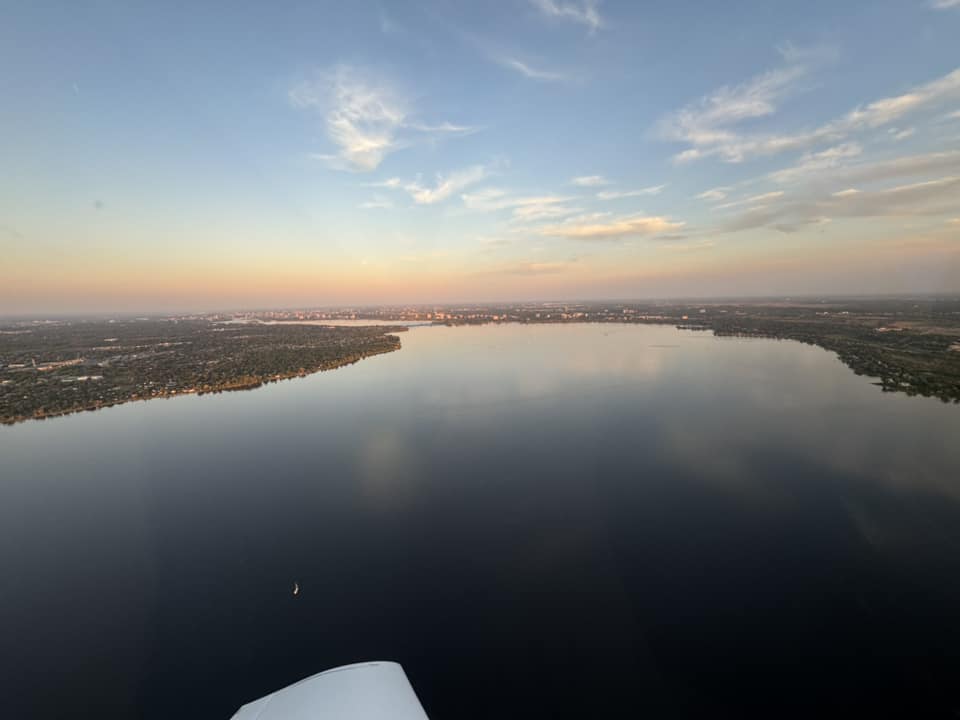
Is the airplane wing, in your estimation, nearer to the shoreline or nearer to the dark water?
the dark water

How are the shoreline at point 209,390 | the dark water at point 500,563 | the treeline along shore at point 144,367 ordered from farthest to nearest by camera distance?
the treeline along shore at point 144,367
the shoreline at point 209,390
the dark water at point 500,563

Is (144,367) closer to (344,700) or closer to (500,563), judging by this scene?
(500,563)

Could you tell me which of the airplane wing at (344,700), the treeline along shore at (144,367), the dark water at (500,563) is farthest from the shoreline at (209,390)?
the airplane wing at (344,700)

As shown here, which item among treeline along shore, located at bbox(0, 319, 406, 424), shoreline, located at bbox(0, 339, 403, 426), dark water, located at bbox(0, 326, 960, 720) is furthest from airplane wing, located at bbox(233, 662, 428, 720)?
treeline along shore, located at bbox(0, 319, 406, 424)

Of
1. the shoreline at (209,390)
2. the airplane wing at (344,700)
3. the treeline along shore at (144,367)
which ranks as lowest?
the shoreline at (209,390)

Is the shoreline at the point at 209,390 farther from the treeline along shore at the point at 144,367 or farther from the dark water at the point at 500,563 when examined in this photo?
the dark water at the point at 500,563

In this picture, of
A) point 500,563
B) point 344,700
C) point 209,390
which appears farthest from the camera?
point 209,390

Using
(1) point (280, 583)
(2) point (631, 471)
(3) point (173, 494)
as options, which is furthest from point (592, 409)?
(3) point (173, 494)

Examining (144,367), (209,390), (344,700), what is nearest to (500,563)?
(344,700)

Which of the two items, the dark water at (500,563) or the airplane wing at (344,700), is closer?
the airplane wing at (344,700)
